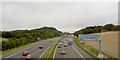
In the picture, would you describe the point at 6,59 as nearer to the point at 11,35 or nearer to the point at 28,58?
the point at 28,58

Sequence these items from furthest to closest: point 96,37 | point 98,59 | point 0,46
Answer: point 0,46 < point 96,37 < point 98,59

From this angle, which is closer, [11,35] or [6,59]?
[6,59]

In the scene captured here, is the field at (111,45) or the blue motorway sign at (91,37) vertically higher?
the blue motorway sign at (91,37)

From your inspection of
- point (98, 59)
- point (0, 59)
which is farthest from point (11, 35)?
point (98, 59)

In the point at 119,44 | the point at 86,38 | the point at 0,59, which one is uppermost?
the point at 86,38

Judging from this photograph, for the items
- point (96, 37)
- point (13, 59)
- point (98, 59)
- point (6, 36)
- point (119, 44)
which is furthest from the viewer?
point (6, 36)

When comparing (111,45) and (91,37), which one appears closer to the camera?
(91,37)

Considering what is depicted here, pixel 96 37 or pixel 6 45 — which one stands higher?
pixel 96 37

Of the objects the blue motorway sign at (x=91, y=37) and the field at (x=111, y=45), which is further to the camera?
the field at (x=111, y=45)

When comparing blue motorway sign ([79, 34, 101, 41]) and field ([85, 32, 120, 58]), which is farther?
field ([85, 32, 120, 58])

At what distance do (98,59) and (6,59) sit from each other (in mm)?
29824

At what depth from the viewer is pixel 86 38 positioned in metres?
31.3

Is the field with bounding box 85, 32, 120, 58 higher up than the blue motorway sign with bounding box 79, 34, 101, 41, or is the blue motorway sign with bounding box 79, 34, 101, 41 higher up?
the blue motorway sign with bounding box 79, 34, 101, 41

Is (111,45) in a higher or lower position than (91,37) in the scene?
lower
